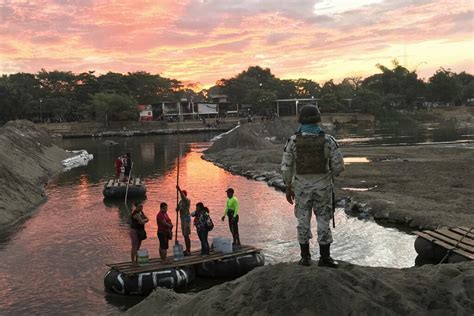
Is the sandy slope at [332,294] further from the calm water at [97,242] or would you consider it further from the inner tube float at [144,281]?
the calm water at [97,242]

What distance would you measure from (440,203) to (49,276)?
19255mm

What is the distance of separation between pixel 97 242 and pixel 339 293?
15.3 metres

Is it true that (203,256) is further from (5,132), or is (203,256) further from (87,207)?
(5,132)

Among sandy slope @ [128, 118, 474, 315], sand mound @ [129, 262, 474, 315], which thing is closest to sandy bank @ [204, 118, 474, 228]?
sandy slope @ [128, 118, 474, 315]

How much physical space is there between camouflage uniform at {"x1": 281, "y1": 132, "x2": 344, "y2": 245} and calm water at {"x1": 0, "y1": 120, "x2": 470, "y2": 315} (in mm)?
7371

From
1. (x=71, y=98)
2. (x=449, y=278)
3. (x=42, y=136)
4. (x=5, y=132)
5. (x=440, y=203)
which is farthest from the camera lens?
(x=71, y=98)

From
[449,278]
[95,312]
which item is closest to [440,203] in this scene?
[449,278]

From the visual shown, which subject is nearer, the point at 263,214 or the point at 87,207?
the point at 263,214

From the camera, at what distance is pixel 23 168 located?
39.8 meters

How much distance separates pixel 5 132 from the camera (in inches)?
1949

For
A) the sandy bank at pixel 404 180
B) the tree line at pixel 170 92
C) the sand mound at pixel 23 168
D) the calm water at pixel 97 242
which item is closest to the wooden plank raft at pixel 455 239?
the calm water at pixel 97 242

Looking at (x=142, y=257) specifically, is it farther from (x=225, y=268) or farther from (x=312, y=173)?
(x=312, y=173)

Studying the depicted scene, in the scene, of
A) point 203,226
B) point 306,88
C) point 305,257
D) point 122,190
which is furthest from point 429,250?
point 306,88

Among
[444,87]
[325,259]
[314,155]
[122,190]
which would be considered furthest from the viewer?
[444,87]
